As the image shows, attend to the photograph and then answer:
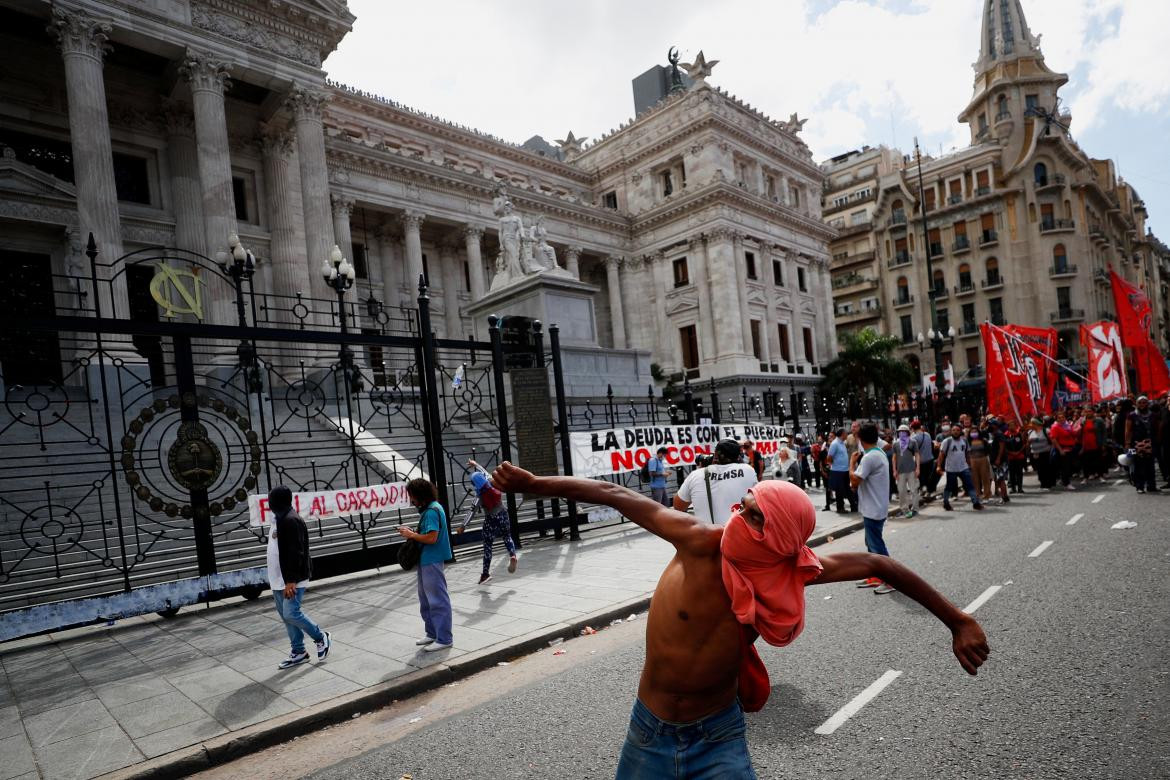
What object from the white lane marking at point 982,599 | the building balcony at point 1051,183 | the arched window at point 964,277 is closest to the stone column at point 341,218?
the white lane marking at point 982,599

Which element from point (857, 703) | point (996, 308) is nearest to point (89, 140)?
point (857, 703)

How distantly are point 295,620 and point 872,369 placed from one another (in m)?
39.9

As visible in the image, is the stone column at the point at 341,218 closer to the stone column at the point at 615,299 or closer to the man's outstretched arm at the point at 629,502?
the stone column at the point at 615,299

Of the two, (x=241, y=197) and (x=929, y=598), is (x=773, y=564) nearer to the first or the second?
(x=929, y=598)

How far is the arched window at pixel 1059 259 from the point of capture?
5269 centimetres

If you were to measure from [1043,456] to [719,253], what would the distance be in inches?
1077

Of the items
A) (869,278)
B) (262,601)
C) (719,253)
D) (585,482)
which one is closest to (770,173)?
(719,253)

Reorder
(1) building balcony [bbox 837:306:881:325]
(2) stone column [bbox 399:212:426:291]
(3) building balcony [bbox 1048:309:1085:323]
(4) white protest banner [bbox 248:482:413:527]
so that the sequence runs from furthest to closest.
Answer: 1. (1) building balcony [bbox 837:306:881:325]
2. (3) building balcony [bbox 1048:309:1085:323]
3. (2) stone column [bbox 399:212:426:291]
4. (4) white protest banner [bbox 248:482:413:527]

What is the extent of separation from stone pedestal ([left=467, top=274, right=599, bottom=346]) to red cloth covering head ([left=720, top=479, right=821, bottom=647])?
14674 millimetres

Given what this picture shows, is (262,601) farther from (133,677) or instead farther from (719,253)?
(719,253)

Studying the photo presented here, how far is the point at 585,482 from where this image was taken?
2.65m

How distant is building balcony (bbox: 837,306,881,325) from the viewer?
61406 millimetres

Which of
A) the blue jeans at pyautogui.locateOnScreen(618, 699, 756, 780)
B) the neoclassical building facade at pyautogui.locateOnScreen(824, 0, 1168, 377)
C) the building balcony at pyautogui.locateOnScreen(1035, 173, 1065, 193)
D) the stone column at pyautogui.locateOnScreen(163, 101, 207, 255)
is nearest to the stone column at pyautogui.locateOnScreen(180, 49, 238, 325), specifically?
the stone column at pyautogui.locateOnScreen(163, 101, 207, 255)

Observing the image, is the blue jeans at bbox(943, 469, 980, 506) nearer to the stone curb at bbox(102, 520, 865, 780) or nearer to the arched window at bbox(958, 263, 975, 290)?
the stone curb at bbox(102, 520, 865, 780)
